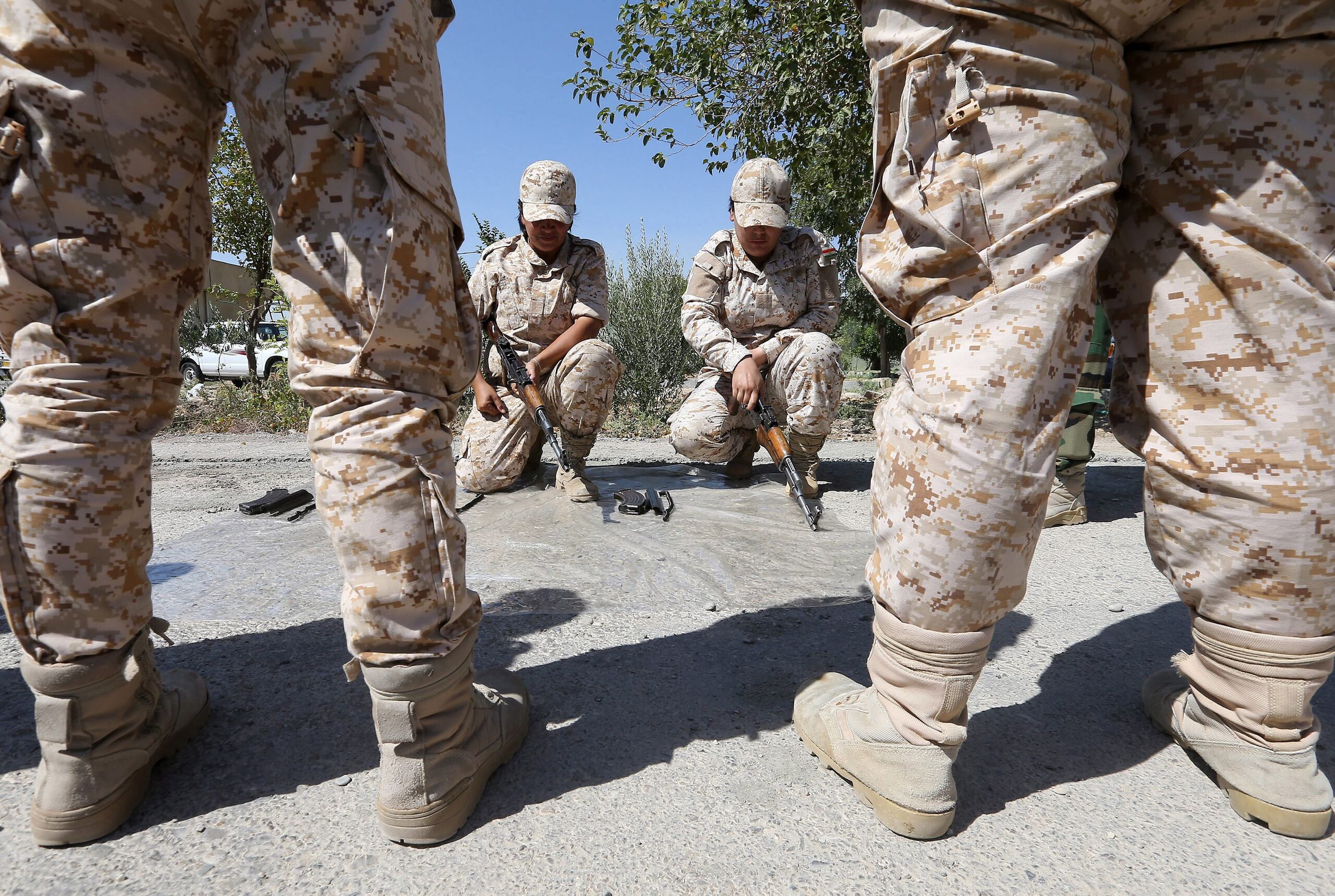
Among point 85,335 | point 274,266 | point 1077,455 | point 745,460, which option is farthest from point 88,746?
point 1077,455

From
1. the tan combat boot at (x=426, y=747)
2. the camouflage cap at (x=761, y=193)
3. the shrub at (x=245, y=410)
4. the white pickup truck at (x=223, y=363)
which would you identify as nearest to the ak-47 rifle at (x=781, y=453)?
the camouflage cap at (x=761, y=193)

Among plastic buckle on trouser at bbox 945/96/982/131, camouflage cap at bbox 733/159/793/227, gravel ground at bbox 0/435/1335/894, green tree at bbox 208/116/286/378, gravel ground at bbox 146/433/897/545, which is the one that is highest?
green tree at bbox 208/116/286/378

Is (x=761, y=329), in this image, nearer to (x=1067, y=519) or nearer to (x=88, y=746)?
(x=1067, y=519)

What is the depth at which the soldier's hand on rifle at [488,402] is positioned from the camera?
376 cm

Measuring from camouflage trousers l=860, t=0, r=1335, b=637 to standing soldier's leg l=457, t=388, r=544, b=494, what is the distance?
295 cm

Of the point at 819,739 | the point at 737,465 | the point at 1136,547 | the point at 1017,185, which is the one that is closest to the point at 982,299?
the point at 1017,185

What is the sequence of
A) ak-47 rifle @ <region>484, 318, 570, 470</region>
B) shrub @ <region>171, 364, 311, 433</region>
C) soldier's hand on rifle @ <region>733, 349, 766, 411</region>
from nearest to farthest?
soldier's hand on rifle @ <region>733, 349, 766, 411</region> → ak-47 rifle @ <region>484, 318, 570, 470</region> → shrub @ <region>171, 364, 311, 433</region>

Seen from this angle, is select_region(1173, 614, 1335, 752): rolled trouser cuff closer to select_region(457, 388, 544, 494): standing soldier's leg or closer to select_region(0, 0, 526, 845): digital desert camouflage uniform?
select_region(0, 0, 526, 845): digital desert camouflage uniform

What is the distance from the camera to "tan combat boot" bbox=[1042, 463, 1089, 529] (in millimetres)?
2996

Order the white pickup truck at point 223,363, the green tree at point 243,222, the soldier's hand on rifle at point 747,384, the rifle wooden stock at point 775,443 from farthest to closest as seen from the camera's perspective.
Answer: the white pickup truck at point 223,363, the green tree at point 243,222, the soldier's hand on rifle at point 747,384, the rifle wooden stock at point 775,443

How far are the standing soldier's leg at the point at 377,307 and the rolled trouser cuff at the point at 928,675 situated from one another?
68 centimetres

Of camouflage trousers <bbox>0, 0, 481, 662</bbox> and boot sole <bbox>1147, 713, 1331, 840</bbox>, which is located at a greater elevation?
camouflage trousers <bbox>0, 0, 481, 662</bbox>

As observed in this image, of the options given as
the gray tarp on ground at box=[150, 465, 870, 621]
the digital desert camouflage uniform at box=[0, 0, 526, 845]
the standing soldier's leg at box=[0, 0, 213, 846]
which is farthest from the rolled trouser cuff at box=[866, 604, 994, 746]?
the standing soldier's leg at box=[0, 0, 213, 846]

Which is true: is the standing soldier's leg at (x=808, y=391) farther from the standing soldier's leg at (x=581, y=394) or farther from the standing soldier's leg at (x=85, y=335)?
the standing soldier's leg at (x=85, y=335)
